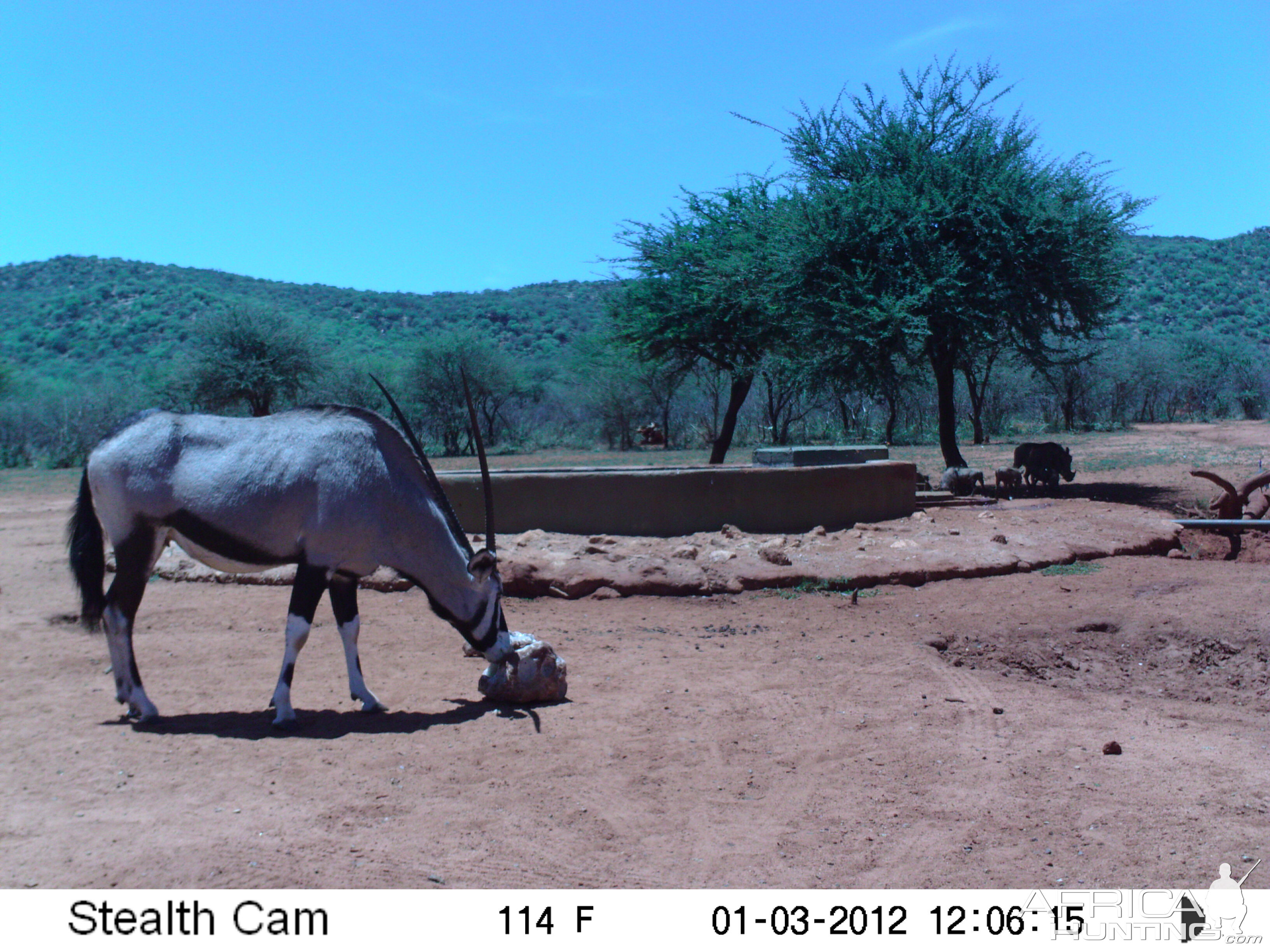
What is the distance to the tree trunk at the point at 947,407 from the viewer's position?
667 inches

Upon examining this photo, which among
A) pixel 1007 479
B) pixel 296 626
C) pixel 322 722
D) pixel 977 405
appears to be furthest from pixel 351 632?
pixel 977 405

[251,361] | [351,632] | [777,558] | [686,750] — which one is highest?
[251,361]

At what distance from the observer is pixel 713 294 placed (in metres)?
18.4

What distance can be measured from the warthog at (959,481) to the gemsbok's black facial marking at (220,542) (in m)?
11.6

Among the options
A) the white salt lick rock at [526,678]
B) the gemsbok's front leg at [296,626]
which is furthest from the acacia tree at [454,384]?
the gemsbok's front leg at [296,626]

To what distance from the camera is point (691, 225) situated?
21078 millimetres

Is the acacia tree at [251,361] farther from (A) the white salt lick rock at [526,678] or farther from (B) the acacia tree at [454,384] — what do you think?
(A) the white salt lick rock at [526,678]

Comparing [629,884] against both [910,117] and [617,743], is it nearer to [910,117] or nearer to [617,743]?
[617,743]

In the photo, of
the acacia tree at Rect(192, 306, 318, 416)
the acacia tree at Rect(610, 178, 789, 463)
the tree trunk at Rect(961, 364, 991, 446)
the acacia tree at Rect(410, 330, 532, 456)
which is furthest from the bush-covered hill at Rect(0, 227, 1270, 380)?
the acacia tree at Rect(610, 178, 789, 463)

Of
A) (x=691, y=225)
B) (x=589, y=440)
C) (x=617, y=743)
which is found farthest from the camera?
(x=589, y=440)

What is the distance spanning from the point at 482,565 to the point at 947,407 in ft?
45.6

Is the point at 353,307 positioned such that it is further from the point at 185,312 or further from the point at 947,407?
the point at 947,407
